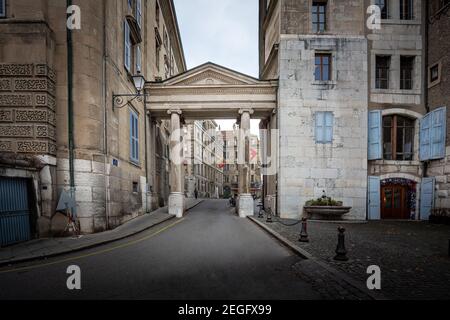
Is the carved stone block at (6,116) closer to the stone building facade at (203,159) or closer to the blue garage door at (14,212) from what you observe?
the blue garage door at (14,212)

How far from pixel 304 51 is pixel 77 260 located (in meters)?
14.4

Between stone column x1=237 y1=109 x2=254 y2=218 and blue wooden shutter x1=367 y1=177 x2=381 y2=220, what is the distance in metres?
6.71

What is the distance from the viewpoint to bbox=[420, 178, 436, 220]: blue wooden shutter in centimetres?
1377

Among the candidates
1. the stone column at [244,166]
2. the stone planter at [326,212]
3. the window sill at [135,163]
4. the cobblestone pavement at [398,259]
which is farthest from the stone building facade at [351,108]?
the window sill at [135,163]

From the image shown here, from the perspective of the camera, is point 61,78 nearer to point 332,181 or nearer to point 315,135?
point 315,135

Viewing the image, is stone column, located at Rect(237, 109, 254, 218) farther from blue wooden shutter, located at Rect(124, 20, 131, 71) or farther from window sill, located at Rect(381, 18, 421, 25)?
window sill, located at Rect(381, 18, 421, 25)

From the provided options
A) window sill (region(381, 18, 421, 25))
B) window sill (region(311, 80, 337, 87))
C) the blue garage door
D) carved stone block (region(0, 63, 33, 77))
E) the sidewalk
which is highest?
window sill (region(381, 18, 421, 25))

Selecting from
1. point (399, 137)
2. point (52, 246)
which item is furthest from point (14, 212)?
point (399, 137)

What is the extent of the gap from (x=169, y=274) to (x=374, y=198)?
13577 millimetres

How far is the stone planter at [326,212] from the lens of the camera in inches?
524

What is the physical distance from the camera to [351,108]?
46.9 ft

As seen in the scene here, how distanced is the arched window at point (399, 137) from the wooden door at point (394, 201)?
1.81 m

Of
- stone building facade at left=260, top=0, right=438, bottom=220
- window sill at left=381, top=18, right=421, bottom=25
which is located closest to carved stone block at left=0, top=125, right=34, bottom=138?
stone building facade at left=260, top=0, right=438, bottom=220

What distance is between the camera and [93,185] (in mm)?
8969
